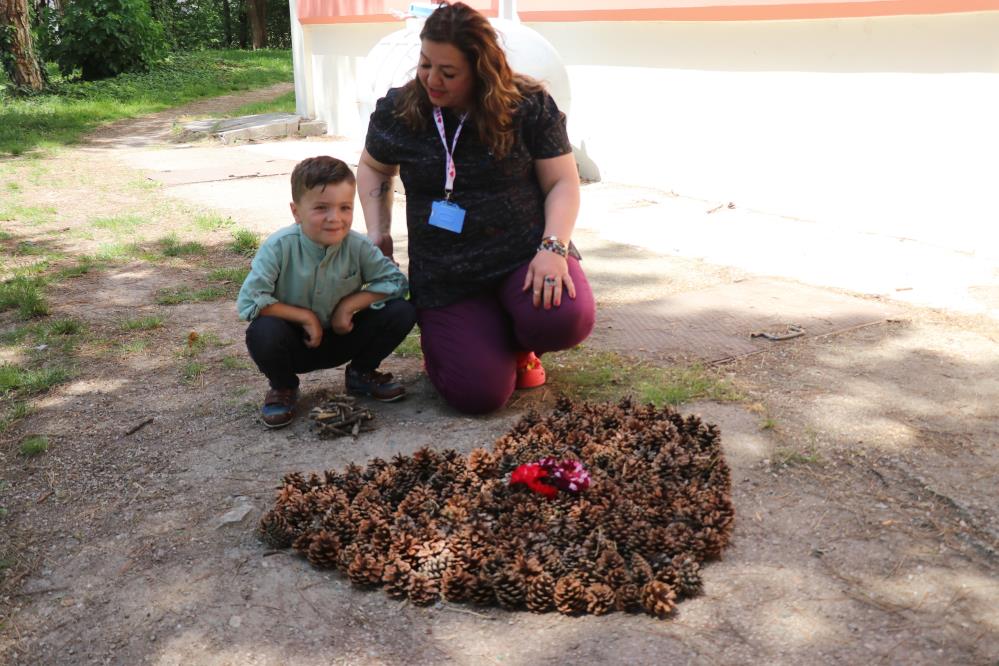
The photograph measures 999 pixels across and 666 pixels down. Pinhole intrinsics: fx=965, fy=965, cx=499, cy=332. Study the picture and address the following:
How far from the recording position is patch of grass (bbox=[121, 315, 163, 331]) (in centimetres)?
475

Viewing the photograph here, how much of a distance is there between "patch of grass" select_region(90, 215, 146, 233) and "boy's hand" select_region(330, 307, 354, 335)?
4088 mm

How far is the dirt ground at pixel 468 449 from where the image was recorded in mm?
2295

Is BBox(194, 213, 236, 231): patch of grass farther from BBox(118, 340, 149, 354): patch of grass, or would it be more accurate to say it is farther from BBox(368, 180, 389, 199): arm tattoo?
BBox(368, 180, 389, 199): arm tattoo

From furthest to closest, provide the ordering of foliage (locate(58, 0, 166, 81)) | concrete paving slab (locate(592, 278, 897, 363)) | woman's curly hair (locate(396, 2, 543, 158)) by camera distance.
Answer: foliage (locate(58, 0, 166, 81)), concrete paving slab (locate(592, 278, 897, 363)), woman's curly hair (locate(396, 2, 543, 158))

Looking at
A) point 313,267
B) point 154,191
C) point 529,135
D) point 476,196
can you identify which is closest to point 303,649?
point 313,267

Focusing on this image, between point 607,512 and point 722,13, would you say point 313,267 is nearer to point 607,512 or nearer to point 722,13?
point 607,512

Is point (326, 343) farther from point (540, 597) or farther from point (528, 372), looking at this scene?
point (540, 597)

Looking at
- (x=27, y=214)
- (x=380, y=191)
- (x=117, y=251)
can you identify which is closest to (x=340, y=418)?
(x=380, y=191)

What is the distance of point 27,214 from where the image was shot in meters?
7.58

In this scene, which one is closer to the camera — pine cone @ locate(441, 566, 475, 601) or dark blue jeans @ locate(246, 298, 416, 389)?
pine cone @ locate(441, 566, 475, 601)

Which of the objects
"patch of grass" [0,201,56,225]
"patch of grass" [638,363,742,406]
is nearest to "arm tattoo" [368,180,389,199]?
"patch of grass" [638,363,742,406]

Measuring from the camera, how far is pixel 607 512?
2693mm

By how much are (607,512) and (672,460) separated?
393 mm

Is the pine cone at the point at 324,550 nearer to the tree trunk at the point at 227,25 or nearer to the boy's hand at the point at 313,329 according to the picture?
the boy's hand at the point at 313,329
